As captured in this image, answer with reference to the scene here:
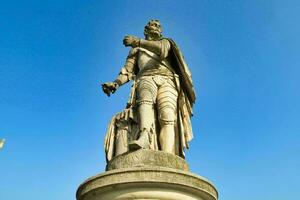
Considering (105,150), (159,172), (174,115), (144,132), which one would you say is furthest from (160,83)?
(159,172)

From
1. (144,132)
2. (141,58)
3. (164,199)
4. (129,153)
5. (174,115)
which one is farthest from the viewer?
(141,58)

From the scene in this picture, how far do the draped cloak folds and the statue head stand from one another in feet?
1.69

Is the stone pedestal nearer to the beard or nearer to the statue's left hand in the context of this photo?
the statue's left hand

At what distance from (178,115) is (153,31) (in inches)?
78.3

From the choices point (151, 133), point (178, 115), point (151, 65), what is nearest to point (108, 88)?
point (151, 65)

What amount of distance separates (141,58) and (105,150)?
6.99ft

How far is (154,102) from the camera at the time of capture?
7.10 m

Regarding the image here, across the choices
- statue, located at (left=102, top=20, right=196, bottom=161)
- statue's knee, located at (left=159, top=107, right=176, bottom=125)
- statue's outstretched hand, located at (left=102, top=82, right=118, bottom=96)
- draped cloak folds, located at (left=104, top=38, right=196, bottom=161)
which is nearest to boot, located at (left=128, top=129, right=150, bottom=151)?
statue, located at (left=102, top=20, right=196, bottom=161)

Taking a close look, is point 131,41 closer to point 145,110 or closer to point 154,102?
point 154,102

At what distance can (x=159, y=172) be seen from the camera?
537 centimetres

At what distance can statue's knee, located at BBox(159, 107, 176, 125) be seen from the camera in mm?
6941

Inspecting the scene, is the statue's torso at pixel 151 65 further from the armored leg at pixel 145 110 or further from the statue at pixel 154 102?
the armored leg at pixel 145 110

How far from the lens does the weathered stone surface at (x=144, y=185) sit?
529cm

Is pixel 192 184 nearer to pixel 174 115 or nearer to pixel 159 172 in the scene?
pixel 159 172
